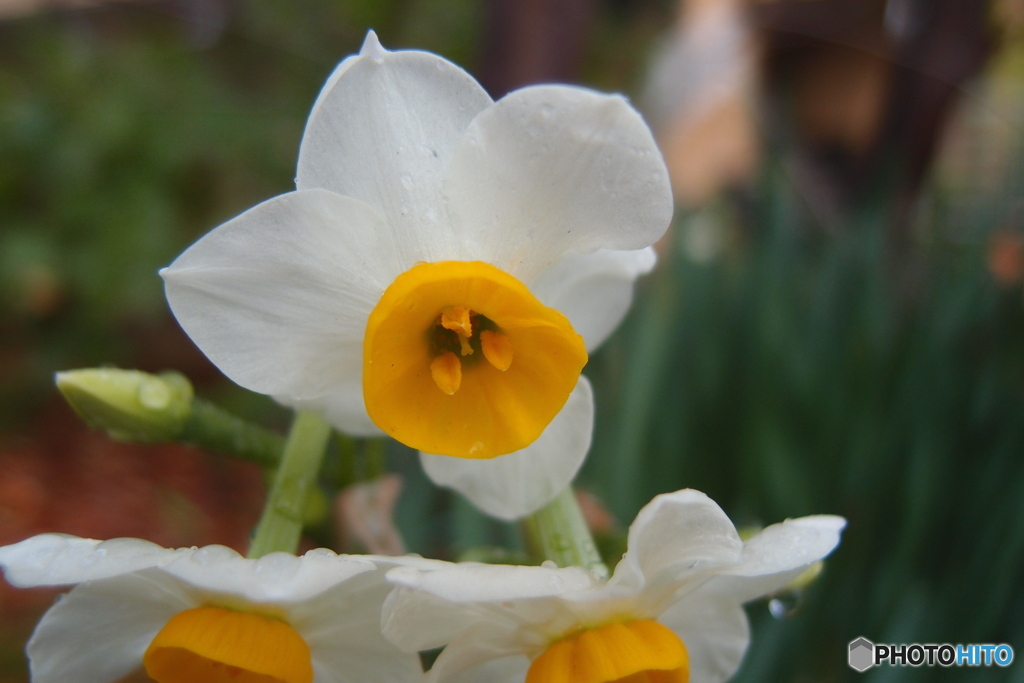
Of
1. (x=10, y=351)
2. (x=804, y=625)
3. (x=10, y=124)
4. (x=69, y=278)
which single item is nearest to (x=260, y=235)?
(x=804, y=625)

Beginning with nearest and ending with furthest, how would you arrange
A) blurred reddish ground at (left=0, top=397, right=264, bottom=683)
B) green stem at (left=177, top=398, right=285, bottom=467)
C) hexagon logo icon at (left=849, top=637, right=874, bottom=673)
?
green stem at (left=177, top=398, right=285, bottom=467) → hexagon logo icon at (left=849, top=637, right=874, bottom=673) → blurred reddish ground at (left=0, top=397, right=264, bottom=683)

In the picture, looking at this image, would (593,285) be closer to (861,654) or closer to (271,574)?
(271,574)

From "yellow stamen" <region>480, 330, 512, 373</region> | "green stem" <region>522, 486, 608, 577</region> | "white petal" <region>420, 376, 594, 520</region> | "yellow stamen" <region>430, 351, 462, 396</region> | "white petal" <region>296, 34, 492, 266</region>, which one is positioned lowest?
"green stem" <region>522, 486, 608, 577</region>

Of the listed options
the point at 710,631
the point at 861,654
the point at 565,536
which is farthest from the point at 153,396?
Result: the point at 861,654

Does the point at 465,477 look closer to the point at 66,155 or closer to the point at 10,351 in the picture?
the point at 66,155

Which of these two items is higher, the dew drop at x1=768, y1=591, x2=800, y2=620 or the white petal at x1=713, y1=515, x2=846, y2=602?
the white petal at x1=713, y1=515, x2=846, y2=602

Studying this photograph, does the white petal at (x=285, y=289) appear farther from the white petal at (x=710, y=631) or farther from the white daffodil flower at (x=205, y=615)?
the white petal at (x=710, y=631)

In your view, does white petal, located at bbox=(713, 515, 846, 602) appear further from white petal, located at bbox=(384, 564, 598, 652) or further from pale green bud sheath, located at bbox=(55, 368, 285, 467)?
pale green bud sheath, located at bbox=(55, 368, 285, 467)

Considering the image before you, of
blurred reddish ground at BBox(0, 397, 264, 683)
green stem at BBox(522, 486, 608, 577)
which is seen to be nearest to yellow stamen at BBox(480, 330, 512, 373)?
green stem at BBox(522, 486, 608, 577)
